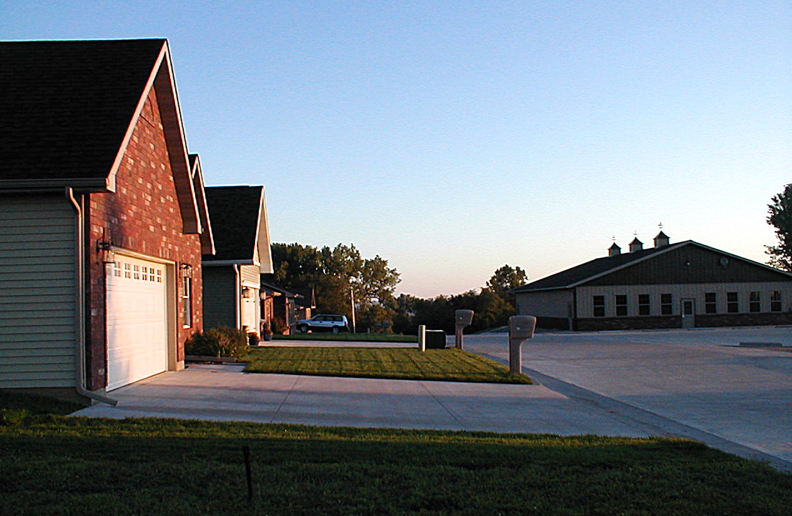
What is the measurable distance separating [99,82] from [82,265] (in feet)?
11.2

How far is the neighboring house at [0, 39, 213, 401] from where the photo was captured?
35.0 ft

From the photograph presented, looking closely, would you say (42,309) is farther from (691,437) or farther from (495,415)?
(691,437)

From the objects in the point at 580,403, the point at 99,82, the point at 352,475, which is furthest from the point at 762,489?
the point at 99,82

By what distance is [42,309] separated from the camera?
10742 mm

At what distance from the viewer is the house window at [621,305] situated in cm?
4588

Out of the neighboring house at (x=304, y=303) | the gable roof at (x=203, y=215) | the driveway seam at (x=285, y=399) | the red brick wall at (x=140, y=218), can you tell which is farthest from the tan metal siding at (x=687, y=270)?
the red brick wall at (x=140, y=218)

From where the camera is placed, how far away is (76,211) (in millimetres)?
10742

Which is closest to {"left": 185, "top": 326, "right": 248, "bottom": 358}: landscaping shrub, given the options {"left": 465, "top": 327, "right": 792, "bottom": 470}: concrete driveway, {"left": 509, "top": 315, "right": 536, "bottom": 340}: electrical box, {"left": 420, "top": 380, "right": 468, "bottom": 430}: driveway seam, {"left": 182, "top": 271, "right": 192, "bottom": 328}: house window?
{"left": 182, "top": 271, "right": 192, "bottom": 328}: house window

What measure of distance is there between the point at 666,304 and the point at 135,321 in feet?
130

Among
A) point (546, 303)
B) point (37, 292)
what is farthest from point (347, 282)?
point (37, 292)

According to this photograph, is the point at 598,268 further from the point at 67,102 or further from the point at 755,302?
the point at 67,102

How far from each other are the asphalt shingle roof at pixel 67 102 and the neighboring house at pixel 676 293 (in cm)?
3665

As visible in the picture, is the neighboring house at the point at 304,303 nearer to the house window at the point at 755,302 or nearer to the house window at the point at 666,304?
the house window at the point at 666,304

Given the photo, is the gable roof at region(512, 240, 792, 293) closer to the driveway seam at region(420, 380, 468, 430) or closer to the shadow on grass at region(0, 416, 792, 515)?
the driveway seam at region(420, 380, 468, 430)
